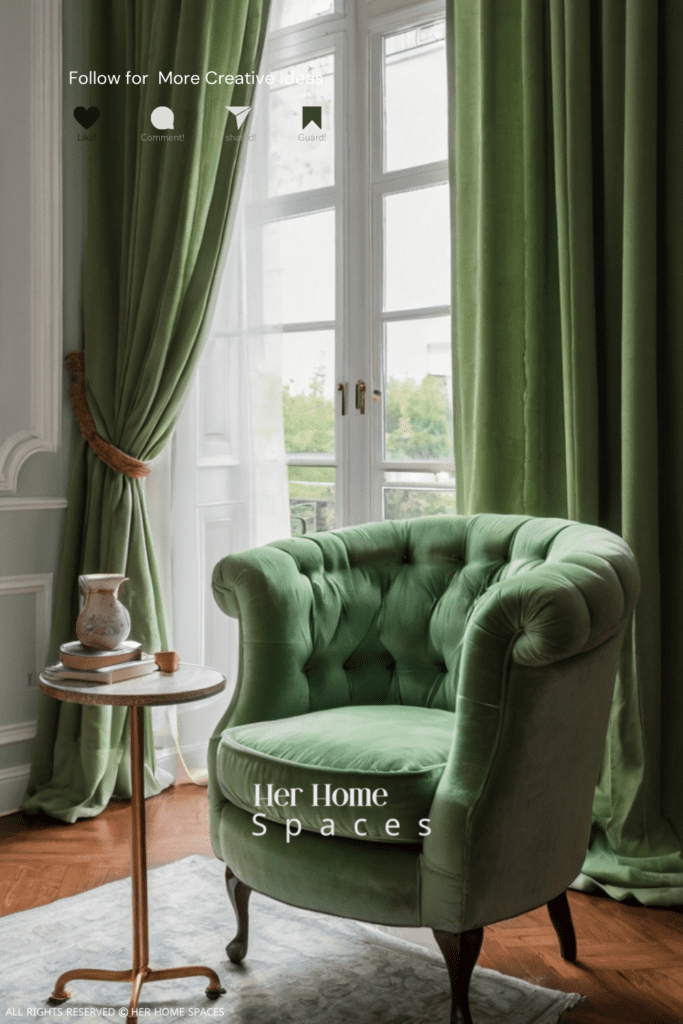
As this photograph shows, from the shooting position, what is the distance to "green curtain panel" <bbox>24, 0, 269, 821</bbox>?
307 cm

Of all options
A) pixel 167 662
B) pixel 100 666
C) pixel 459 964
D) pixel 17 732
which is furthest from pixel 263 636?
pixel 17 732

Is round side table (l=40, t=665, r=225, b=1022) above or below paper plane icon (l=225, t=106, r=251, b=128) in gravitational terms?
below

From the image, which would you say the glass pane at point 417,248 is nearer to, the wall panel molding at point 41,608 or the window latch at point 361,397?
the window latch at point 361,397

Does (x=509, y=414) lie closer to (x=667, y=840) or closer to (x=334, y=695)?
(x=334, y=695)

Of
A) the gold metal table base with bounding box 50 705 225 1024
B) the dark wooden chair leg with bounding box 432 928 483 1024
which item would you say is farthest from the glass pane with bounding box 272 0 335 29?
the dark wooden chair leg with bounding box 432 928 483 1024

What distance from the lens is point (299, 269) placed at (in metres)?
3.25

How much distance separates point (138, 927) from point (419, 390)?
174cm

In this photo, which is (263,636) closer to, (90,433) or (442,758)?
(442,758)

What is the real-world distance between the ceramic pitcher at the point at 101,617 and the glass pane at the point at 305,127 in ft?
5.59

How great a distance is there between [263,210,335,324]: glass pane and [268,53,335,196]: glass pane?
0.13 meters

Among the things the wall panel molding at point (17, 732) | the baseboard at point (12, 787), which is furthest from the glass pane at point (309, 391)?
the baseboard at point (12, 787)

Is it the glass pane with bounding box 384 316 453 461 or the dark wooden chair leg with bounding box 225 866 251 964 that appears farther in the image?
the glass pane with bounding box 384 316 453 461

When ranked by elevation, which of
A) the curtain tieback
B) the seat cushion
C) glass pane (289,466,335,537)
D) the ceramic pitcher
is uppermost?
the curtain tieback

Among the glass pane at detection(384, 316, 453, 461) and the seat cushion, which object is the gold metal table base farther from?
the glass pane at detection(384, 316, 453, 461)
